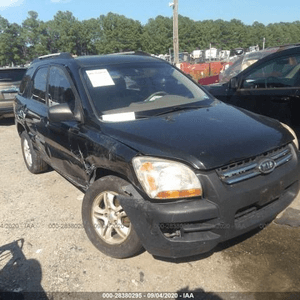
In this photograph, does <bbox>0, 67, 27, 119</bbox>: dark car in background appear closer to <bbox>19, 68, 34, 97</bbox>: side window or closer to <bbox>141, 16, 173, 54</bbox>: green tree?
<bbox>19, 68, 34, 97</bbox>: side window

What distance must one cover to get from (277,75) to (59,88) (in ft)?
9.71

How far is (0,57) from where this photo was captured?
69.5 meters

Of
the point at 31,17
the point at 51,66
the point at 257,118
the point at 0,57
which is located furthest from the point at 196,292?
the point at 31,17

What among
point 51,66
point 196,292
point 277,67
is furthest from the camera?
point 277,67

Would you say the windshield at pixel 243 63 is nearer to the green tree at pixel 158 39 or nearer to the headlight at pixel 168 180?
the headlight at pixel 168 180

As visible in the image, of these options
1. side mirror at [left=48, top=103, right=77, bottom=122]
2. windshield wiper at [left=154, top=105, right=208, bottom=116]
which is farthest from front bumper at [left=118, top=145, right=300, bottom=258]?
side mirror at [left=48, top=103, right=77, bottom=122]

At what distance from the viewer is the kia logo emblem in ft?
7.93

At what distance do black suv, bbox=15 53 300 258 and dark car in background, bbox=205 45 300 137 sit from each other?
1.19 m

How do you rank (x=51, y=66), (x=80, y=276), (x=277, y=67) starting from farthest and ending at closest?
(x=277, y=67) < (x=51, y=66) < (x=80, y=276)

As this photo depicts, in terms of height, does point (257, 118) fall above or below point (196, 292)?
above

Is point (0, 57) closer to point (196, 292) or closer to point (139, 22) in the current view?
point (139, 22)

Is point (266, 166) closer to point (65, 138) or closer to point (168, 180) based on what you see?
point (168, 180)

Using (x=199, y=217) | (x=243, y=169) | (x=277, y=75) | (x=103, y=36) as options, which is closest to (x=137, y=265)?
(x=199, y=217)

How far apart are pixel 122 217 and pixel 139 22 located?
7860 cm
